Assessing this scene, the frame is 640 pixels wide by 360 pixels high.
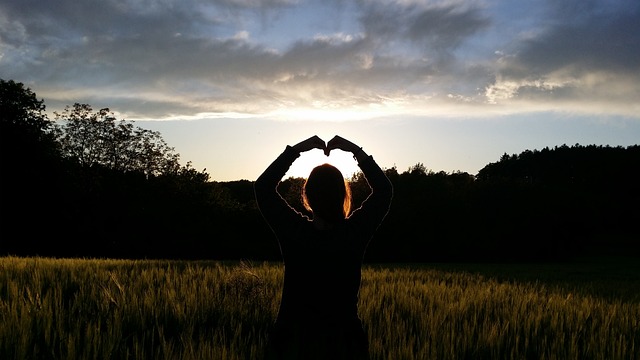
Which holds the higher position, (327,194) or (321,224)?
(327,194)

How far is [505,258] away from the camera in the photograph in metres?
37.3

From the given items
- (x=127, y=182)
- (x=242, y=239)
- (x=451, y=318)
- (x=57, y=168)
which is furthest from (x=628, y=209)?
(x=451, y=318)

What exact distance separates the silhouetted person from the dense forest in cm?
3332

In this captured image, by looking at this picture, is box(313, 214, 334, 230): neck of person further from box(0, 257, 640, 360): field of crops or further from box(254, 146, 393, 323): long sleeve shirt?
box(0, 257, 640, 360): field of crops

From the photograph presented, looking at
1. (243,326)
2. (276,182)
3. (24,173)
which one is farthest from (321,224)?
(24,173)

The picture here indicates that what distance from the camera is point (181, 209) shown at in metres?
44.0

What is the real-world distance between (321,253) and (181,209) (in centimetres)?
4205

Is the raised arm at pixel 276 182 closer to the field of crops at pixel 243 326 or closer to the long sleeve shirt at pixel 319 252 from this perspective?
the long sleeve shirt at pixel 319 252

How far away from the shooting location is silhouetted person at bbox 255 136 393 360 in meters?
3.55

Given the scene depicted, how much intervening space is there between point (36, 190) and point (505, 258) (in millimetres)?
33541

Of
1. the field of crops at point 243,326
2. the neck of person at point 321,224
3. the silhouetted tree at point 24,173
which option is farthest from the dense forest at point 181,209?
the neck of person at point 321,224

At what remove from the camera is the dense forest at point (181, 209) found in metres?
37.2

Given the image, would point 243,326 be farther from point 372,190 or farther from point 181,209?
point 181,209

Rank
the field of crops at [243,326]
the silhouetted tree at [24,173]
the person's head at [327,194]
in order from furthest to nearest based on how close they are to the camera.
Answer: the silhouetted tree at [24,173] < the field of crops at [243,326] < the person's head at [327,194]
